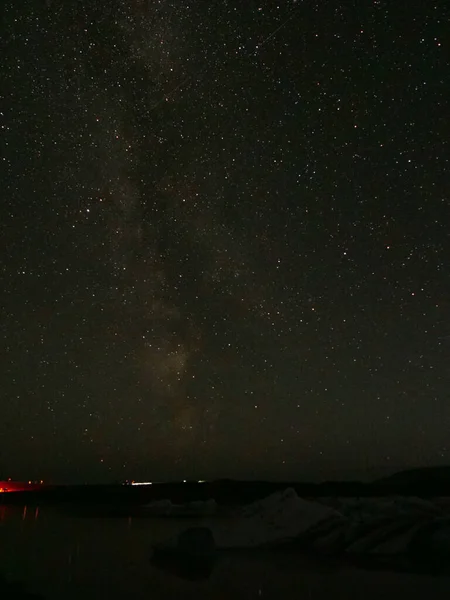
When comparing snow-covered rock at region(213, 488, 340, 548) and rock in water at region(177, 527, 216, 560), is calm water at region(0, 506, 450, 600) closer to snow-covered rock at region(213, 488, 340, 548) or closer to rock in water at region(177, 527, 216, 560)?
rock in water at region(177, 527, 216, 560)

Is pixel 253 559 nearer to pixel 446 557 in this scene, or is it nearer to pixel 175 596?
pixel 446 557

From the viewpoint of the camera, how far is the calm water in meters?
13.2

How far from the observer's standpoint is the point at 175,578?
1504 centimetres

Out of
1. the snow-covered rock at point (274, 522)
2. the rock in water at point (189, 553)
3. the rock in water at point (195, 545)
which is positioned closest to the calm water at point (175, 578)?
the rock in water at point (189, 553)

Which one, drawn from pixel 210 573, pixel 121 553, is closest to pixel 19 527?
pixel 121 553

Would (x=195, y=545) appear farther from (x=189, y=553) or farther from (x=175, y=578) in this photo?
(x=175, y=578)

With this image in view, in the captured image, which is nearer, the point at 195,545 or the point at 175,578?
the point at 175,578

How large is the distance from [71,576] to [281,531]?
13855mm

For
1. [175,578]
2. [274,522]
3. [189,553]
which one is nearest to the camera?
[175,578]

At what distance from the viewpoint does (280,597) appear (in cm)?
1298

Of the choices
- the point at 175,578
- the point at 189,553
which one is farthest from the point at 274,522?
the point at 175,578

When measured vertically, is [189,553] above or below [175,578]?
above

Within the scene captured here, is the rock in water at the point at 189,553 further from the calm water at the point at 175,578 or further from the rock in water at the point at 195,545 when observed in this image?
the calm water at the point at 175,578

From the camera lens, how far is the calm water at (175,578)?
13.2 m
